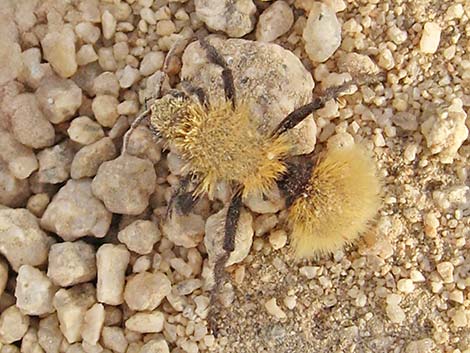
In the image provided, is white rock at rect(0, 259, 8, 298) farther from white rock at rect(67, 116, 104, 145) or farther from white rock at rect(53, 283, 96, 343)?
white rock at rect(67, 116, 104, 145)

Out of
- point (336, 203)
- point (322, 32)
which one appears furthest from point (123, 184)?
point (322, 32)

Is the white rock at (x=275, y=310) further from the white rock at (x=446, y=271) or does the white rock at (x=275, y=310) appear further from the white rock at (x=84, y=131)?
the white rock at (x=84, y=131)

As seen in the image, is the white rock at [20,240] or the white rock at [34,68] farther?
the white rock at [34,68]

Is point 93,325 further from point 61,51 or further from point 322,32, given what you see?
point 322,32

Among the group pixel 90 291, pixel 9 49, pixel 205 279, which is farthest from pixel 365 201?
pixel 9 49

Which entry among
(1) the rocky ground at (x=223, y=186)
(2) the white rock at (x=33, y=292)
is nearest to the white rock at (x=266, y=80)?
(1) the rocky ground at (x=223, y=186)

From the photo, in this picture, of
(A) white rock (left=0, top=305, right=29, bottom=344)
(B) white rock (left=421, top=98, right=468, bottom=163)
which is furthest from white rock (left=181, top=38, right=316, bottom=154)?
(A) white rock (left=0, top=305, right=29, bottom=344)
